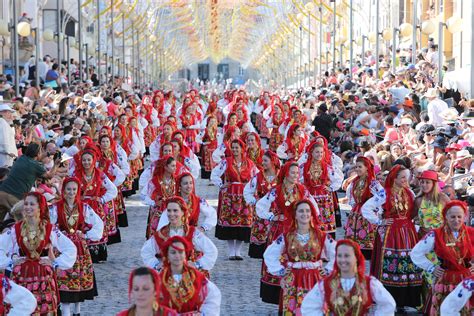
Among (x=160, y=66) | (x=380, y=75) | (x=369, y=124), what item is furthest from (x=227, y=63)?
(x=369, y=124)

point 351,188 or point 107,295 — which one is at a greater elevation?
point 351,188

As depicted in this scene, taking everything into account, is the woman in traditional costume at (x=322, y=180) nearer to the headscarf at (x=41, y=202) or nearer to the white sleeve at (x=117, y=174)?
the white sleeve at (x=117, y=174)

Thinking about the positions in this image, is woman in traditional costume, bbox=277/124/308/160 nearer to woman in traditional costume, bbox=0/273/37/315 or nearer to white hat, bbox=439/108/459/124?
white hat, bbox=439/108/459/124

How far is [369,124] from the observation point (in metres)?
24.2

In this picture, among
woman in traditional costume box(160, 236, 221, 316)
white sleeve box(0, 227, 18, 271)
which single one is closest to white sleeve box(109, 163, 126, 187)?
white sleeve box(0, 227, 18, 271)

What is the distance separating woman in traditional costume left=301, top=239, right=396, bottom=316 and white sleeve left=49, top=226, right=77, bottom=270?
2.76 metres

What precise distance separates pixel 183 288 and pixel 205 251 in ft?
5.06

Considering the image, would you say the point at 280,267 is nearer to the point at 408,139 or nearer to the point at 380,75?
the point at 408,139

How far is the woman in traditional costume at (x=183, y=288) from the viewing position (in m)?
8.79

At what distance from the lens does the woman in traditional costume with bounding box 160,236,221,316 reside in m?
8.79

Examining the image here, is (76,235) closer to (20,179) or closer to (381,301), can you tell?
(20,179)

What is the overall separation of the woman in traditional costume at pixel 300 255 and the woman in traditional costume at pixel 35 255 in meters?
1.82

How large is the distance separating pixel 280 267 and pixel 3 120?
9.41m

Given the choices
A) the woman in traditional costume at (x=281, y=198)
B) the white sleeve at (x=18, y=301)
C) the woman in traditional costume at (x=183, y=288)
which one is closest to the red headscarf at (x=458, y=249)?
the woman in traditional costume at (x=183, y=288)
